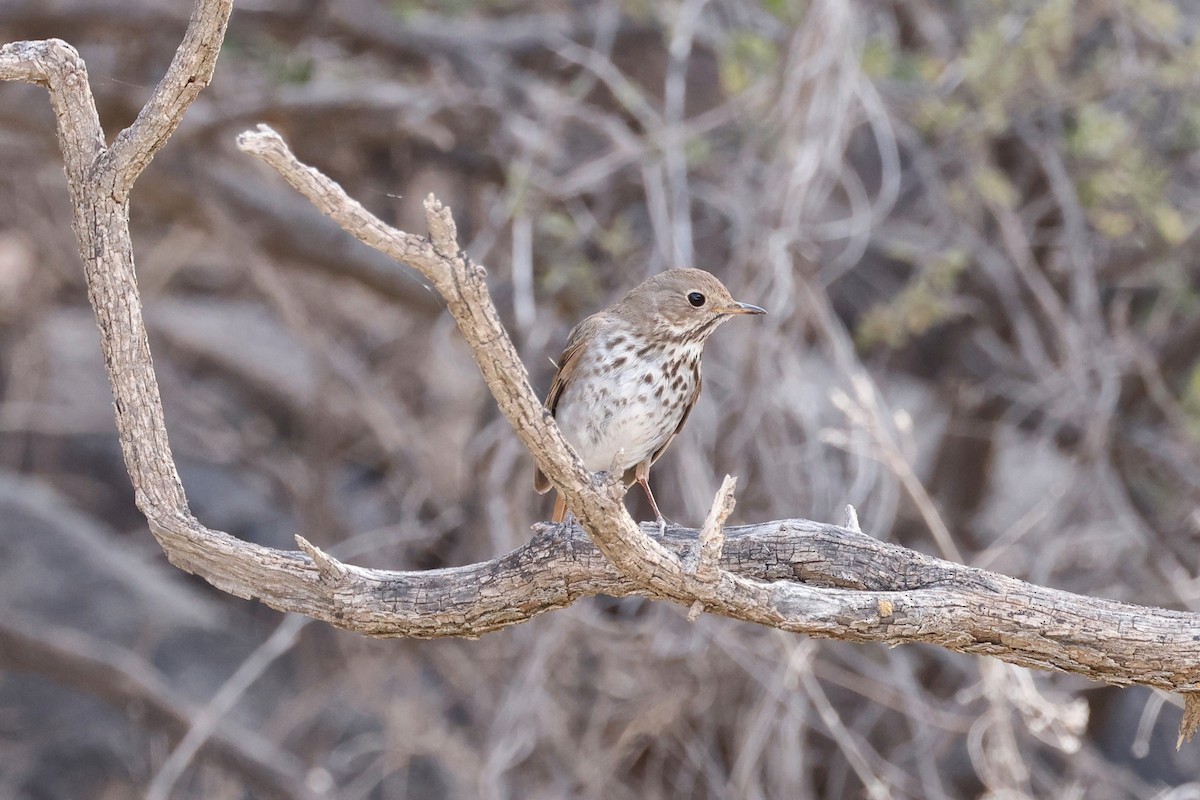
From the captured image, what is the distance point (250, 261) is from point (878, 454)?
2.93 metres

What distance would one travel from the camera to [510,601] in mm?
2686

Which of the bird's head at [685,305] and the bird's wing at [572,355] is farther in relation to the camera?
the bird's wing at [572,355]

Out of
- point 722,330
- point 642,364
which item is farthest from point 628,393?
point 722,330

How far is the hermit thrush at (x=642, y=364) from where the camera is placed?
12.4ft

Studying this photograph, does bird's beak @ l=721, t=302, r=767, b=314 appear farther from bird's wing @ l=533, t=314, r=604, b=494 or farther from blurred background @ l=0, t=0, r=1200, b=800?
blurred background @ l=0, t=0, r=1200, b=800

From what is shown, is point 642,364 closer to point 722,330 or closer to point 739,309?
point 739,309

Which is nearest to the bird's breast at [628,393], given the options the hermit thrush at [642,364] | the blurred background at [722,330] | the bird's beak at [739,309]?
the hermit thrush at [642,364]

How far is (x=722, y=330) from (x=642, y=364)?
188 centimetres

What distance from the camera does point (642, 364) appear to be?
3811 millimetres

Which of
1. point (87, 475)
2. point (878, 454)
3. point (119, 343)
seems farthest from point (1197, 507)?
point (87, 475)

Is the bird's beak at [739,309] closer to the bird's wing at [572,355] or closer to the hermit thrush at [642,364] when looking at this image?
the hermit thrush at [642,364]

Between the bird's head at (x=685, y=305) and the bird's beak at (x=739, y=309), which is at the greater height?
the bird's head at (x=685, y=305)

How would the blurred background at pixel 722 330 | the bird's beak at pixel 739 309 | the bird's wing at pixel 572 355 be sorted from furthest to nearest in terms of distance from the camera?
1. the blurred background at pixel 722 330
2. the bird's wing at pixel 572 355
3. the bird's beak at pixel 739 309

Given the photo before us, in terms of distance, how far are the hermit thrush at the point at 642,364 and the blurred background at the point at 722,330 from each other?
60cm
